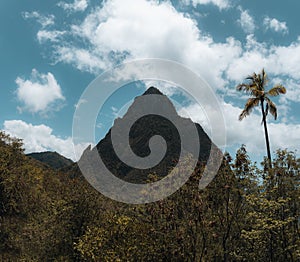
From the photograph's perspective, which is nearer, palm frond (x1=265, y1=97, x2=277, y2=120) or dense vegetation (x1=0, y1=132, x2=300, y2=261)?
dense vegetation (x1=0, y1=132, x2=300, y2=261)

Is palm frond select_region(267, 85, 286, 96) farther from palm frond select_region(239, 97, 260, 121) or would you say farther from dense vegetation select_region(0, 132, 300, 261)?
dense vegetation select_region(0, 132, 300, 261)

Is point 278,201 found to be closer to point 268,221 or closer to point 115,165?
point 268,221

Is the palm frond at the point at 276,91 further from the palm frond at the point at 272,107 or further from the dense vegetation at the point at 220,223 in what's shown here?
the dense vegetation at the point at 220,223

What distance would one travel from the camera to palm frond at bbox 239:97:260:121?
2763 centimetres

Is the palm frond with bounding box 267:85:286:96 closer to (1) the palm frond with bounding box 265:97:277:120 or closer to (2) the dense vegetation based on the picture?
(1) the palm frond with bounding box 265:97:277:120

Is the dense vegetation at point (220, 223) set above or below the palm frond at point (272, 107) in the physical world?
below

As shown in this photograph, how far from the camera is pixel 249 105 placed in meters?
27.8

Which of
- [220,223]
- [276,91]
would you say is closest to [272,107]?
[276,91]

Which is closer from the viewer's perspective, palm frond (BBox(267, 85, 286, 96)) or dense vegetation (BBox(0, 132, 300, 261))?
dense vegetation (BBox(0, 132, 300, 261))

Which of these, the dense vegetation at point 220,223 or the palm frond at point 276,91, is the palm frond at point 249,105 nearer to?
the palm frond at point 276,91

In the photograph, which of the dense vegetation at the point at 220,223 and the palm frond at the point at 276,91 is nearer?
the dense vegetation at the point at 220,223

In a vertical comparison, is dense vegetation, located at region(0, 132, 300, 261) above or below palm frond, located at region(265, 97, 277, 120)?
below

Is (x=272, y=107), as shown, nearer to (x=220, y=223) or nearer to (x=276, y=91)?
(x=276, y=91)

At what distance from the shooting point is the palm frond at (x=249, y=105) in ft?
90.7
